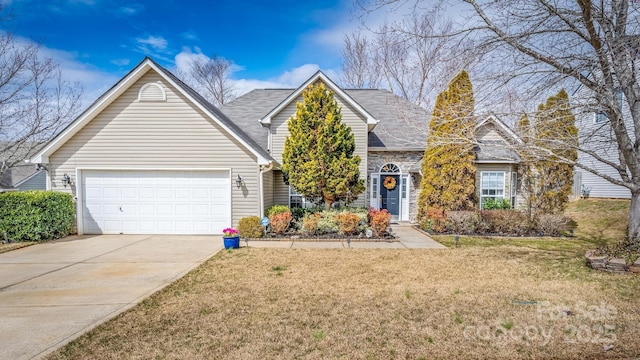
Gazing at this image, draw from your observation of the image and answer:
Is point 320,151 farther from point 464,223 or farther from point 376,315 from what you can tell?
point 376,315

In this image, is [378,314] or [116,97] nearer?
[378,314]

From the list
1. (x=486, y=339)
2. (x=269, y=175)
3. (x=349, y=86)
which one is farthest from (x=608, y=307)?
(x=349, y=86)

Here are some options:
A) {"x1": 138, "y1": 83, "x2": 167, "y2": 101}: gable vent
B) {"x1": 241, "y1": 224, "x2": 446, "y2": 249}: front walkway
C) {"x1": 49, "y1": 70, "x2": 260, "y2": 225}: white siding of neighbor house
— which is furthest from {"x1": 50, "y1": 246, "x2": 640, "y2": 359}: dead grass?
{"x1": 138, "y1": 83, "x2": 167, "y2": 101}: gable vent

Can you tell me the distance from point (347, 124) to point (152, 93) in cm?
740

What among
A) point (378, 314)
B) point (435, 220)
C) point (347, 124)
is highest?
point (347, 124)

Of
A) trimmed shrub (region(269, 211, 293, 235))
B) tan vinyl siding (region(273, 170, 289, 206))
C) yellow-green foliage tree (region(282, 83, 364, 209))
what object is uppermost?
yellow-green foliage tree (region(282, 83, 364, 209))

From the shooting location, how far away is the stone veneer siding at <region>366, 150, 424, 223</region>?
13922 mm

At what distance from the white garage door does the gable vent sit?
2.49 meters

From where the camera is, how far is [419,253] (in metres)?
8.40

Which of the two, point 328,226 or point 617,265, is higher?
point 328,226

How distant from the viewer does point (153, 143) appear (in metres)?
10.7

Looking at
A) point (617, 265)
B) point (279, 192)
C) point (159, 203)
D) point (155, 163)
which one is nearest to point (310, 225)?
point (279, 192)

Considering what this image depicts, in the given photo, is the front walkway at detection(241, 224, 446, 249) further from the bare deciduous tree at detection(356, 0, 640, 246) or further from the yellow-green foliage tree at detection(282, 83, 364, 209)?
the bare deciduous tree at detection(356, 0, 640, 246)

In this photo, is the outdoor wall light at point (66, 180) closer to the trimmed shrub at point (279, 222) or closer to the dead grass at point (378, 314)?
the trimmed shrub at point (279, 222)
